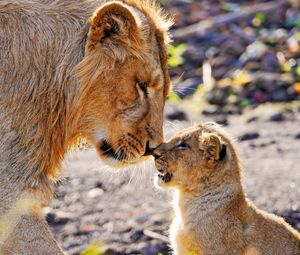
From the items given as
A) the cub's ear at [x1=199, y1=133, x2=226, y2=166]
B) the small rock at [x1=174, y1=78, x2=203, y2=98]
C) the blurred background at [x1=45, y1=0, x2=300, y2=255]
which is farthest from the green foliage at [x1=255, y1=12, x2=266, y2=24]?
the cub's ear at [x1=199, y1=133, x2=226, y2=166]

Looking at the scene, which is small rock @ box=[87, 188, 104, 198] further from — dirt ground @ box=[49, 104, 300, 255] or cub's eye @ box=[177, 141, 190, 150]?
cub's eye @ box=[177, 141, 190, 150]

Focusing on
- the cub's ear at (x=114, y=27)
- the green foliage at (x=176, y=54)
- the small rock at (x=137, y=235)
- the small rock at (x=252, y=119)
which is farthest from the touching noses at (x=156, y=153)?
the green foliage at (x=176, y=54)

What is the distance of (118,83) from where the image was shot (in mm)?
5953

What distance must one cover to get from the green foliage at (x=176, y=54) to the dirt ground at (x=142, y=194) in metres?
1.54

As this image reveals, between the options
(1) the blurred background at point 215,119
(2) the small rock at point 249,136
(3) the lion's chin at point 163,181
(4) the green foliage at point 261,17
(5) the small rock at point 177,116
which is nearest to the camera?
(3) the lion's chin at point 163,181

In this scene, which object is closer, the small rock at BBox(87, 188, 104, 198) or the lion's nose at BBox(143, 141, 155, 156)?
the lion's nose at BBox(143, 141, 155, 156)

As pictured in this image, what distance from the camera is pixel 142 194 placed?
780 cm

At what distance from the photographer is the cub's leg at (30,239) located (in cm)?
572

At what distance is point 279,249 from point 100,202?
6.56ft

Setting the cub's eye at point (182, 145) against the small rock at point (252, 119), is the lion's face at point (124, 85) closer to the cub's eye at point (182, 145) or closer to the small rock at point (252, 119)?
the cub's eye at point (182, 145)

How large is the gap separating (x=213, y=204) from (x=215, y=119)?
3233 millimetres

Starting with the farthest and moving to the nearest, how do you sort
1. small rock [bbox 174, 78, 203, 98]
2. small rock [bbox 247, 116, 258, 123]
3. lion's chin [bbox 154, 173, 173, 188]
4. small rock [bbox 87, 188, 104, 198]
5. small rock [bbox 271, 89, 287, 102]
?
small rock [bbox 174, 78, 203, 98] → small rock [bbox 271, 89, 287, 102] → small rock [bbox 247, 116, 258, 123] → small rock [bbox 87, 188, 104, 198] → lion's chin [bbox 154, 173, 173, 188]

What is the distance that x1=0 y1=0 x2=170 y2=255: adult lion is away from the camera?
5742mm

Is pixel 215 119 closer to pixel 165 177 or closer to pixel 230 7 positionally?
pixel 230 7
